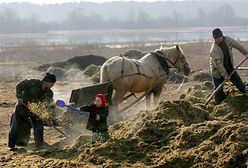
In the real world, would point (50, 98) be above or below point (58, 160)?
above

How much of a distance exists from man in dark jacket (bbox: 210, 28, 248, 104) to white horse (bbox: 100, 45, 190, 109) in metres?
1.82

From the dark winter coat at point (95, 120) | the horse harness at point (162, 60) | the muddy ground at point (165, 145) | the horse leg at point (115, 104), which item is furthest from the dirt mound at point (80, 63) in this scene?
the dark winter coat at point (95, 120)

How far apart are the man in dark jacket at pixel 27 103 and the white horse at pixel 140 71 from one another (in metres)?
2.09

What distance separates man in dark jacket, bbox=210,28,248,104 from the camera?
9.18m

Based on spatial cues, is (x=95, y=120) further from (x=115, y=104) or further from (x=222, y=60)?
(x=222, y=60)

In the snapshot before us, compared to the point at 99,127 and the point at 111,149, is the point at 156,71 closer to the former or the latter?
the point at 99,127

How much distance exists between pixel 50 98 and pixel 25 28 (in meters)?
133

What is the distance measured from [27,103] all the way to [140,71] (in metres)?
3.12

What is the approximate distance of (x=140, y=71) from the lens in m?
10.5

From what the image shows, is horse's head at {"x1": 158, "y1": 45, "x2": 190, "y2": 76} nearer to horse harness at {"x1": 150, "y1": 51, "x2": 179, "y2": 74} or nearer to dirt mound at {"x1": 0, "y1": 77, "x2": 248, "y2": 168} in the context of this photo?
horse harness at {"x1": 150, "y1": 51, "x2": 179, "y2": 74}

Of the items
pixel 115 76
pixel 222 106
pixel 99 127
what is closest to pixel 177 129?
pixel 99 127

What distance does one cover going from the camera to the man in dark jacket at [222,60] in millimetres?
9180

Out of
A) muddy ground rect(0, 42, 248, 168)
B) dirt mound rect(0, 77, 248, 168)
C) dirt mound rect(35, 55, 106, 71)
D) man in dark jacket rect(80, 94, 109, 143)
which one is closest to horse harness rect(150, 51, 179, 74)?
muddy ground rect(0, 42, 248, 168)

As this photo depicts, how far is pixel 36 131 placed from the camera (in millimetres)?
8406
